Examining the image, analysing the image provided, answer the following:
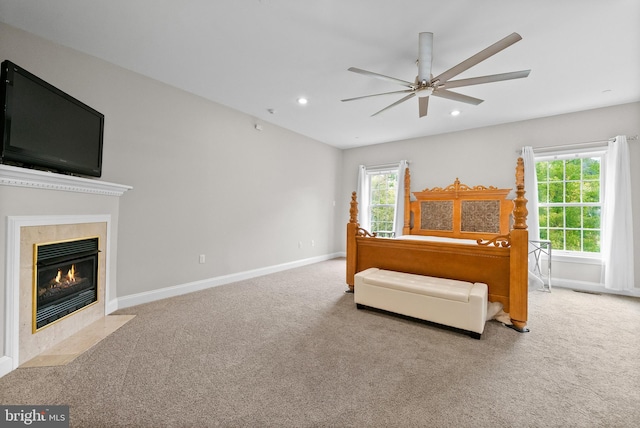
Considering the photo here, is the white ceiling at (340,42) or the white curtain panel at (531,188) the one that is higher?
the white ceiling at (340,42)

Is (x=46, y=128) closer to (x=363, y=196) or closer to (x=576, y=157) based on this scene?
(x=363, y=196)

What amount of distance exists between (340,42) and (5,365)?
3.57 m

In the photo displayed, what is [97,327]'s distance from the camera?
8.00 ft

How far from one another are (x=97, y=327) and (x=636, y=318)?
222 inches

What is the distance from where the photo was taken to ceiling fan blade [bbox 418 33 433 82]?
2.17 meters

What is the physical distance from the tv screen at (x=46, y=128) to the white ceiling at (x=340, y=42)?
683mm

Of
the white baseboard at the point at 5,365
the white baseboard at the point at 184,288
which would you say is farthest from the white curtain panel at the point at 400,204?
the white baseboard at the point at 5,365

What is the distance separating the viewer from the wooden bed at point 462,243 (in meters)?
2.54

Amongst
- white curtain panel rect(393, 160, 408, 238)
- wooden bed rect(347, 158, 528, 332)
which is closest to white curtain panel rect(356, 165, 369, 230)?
white curtain panel rect(393, 160, 408, 238)

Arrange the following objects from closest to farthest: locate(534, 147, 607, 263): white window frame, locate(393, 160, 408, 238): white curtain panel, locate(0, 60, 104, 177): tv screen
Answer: locate(0, 60, 104, 177): tv screen → locate(534, 147, 607, 263): white window frame → locate(393, 160, 408, 238): white curtain panel

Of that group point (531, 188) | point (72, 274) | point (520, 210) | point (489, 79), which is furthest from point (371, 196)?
point (72, 274)

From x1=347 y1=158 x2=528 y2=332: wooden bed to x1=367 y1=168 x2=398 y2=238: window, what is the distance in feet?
2.01

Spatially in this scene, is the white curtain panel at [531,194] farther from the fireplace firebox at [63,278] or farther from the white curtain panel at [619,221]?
the fireplace firebox at [63,278]

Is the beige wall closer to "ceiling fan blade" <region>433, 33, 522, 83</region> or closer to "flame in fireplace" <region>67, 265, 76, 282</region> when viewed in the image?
"flame in fireplace" <region>67, 265, 76, 282</region>
